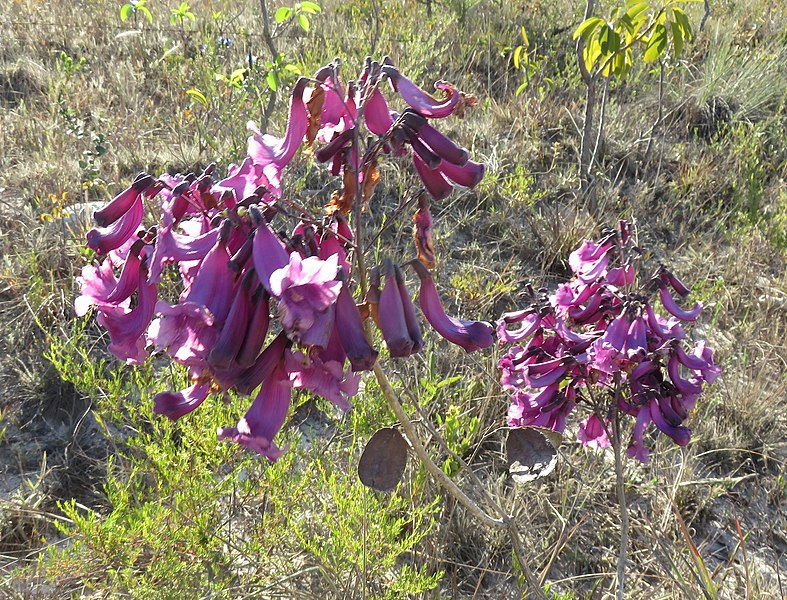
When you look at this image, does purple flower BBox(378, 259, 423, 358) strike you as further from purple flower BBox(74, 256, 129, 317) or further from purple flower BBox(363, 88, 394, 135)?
purple flower BBox(74, 256, 129, 317)

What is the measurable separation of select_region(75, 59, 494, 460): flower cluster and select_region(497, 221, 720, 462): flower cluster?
0.74 meters

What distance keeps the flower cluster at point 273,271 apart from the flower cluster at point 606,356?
0.74 meters

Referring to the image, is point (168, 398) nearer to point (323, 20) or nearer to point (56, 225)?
point (56, 225)

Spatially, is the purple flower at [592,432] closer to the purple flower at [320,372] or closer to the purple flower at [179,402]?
the purple flower at [320,372]

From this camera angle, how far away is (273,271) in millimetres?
844

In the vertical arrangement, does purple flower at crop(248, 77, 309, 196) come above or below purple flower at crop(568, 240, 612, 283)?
above

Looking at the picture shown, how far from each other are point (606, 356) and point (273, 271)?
3.55 ft

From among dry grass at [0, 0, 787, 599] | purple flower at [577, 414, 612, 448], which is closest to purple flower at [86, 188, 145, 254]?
dry grass at [0, 0, 787, 599]

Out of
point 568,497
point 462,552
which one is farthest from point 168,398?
point 568,497

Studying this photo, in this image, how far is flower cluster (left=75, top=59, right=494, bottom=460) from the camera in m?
0.86

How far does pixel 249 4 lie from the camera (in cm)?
606

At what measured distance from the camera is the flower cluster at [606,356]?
1665mm

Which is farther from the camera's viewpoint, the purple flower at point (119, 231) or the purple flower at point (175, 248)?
the purple flower at point (119, 231)

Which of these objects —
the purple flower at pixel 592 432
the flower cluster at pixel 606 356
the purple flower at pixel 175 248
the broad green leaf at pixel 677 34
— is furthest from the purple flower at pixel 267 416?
the broad green leaf at pixel 677 34
